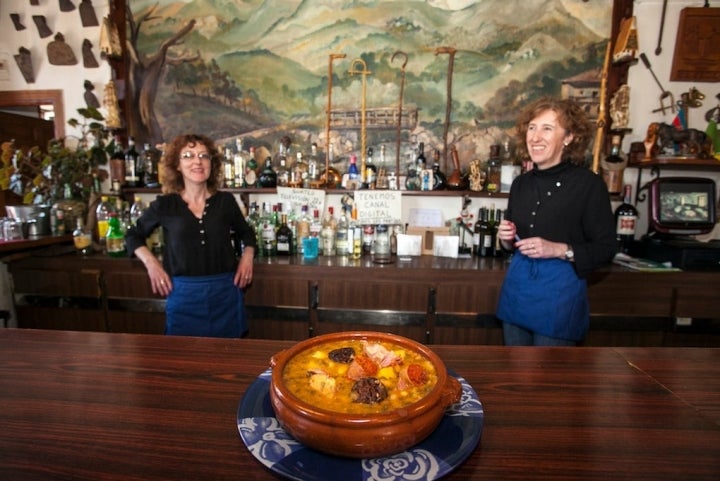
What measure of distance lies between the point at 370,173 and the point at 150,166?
177 centimetres

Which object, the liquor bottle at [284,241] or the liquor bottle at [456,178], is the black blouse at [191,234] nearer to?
the liquor bottle at [284,241]

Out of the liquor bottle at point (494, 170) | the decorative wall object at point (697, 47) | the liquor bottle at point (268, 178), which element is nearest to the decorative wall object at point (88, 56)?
the liquor bottle at point (268, 178)

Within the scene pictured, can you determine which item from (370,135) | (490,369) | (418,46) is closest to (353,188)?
(370,135)

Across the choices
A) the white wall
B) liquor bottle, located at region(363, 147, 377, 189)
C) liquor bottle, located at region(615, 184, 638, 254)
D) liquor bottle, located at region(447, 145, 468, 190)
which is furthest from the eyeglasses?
liquor bottle, located at region(615, 184, 638, 254)

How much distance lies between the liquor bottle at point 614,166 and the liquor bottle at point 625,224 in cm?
11

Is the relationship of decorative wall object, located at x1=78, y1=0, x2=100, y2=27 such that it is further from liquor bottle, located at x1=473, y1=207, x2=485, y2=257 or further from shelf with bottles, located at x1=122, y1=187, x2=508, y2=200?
liquor bottle, located at x1=473, y1=207, x2=485, y2=257

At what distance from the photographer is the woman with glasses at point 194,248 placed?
187 cm

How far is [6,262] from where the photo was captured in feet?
8.29

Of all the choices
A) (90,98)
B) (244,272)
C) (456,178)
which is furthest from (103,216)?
(456,178)

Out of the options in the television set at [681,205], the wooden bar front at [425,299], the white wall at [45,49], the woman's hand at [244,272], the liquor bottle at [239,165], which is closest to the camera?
the woman's hand at [244,272]

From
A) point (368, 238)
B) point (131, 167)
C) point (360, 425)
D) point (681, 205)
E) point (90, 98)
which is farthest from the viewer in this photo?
point (90, 98)

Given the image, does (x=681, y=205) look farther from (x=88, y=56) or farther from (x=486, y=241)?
(x=88, y=56)

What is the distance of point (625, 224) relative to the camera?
2652mm

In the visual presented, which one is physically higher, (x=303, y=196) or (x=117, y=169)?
(x=117, y=169)
